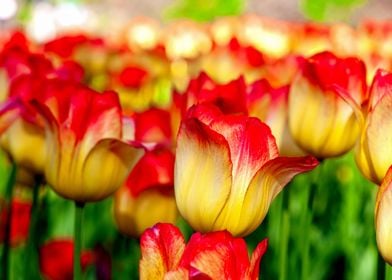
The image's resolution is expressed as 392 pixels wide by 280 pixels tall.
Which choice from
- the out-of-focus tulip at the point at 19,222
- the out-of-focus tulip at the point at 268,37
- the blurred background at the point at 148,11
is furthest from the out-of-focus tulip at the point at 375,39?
the out-of-focus tulip at the point at 19,222

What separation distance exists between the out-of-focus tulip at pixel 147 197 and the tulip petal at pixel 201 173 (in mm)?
257

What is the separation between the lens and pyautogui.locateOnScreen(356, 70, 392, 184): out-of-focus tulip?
3.11 ft

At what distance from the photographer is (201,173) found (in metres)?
0.92

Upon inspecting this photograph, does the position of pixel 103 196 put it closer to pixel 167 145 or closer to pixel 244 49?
pixel 167 145

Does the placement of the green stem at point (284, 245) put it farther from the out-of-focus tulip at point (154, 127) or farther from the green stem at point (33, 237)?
the green stem at point (33, 237)

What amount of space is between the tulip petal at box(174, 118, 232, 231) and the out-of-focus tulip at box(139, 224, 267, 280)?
144 mm

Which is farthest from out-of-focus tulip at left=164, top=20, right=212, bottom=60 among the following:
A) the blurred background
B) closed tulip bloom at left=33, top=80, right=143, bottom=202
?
closed tulip bloom at left=33, top=80, right=143, bottom=202

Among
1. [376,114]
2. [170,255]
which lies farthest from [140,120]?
[170,255]

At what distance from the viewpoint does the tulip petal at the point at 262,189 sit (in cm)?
90

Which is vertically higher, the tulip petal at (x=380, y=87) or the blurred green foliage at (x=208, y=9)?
the tulip petal at (x=380, y=87)

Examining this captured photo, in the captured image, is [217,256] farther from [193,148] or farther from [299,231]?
[299,231]

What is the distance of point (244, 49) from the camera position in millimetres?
2086

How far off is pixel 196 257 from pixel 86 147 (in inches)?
16.0

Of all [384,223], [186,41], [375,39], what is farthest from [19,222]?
[186,41]
